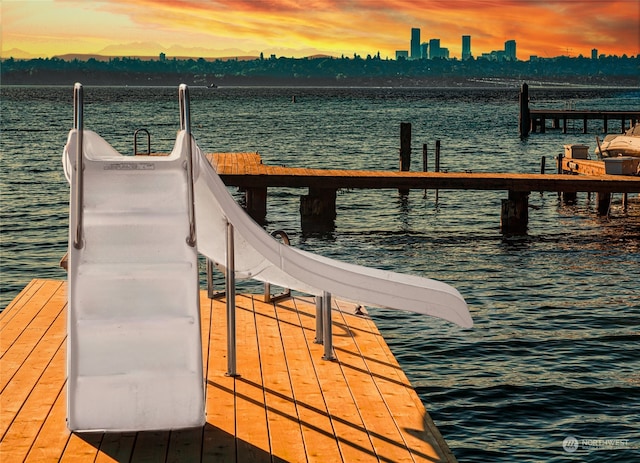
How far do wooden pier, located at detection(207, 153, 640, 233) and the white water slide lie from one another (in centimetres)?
1684

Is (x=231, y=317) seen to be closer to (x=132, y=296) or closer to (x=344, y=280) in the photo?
(x=344, y=280)

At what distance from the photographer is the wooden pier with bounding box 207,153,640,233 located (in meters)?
24.6

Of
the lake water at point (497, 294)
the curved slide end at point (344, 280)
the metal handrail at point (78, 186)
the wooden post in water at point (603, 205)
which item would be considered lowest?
the lake water at point (497, 294)

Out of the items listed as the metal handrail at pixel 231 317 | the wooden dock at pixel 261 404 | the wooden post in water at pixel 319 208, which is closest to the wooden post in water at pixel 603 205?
the wooden post in water at pixel 319 208

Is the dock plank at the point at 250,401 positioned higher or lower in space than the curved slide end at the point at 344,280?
lower

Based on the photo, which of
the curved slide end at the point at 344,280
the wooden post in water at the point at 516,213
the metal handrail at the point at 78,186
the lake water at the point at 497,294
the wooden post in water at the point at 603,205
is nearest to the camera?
the metal handrail at the point at 78,186

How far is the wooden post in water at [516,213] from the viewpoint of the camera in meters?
26.2

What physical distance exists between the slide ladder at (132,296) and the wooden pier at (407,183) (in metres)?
16.8

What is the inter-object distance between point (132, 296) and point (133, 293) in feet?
0.07

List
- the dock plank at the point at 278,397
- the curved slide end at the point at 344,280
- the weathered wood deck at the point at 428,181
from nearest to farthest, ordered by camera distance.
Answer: the dock plank at the point at 278,397 → the curved slide end at the point at 344,280 → the weathered wood deck at the point at 428,181

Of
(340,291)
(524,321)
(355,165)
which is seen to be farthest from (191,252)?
(355,165)

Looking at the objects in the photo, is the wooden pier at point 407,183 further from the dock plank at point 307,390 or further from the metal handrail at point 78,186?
the metal handrail at point 78,186

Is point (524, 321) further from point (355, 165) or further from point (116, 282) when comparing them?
point (355, 165)

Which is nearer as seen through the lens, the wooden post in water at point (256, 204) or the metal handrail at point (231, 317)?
the metal handrail at point (231, 317)
